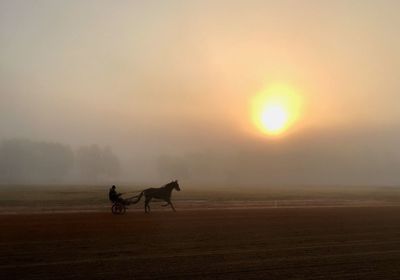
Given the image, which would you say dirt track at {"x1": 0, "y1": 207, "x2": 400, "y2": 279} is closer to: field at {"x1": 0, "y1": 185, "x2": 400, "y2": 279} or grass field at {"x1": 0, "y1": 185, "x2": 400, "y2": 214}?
field at {"x1": 0, "y1": 185, "x2": 400, "y2": 279}

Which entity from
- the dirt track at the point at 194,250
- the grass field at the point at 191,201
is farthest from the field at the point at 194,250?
the grass field at the point at 191,201

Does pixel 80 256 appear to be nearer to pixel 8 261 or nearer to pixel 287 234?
pixel 8 261

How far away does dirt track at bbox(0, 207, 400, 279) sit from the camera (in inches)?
479

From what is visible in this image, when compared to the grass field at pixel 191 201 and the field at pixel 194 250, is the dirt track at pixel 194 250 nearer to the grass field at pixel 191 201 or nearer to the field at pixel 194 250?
the field at pixel 194 250

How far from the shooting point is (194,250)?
15367 mm

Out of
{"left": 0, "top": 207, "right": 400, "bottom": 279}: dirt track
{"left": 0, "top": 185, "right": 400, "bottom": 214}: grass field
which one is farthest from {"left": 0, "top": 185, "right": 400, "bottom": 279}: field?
{"left": 0, "top": 185, "right": 400, "bottom": 214}: grass field

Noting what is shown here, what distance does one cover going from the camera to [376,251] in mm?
16109

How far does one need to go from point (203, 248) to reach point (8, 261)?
6330mm

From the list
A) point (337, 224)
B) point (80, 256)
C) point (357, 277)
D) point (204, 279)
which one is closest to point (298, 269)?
point (357, 277)

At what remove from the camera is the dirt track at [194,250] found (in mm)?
12156

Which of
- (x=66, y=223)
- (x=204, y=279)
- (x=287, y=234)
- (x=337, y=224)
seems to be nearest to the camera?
(x=204, y=279)

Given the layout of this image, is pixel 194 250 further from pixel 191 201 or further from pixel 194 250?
pixel 191 201

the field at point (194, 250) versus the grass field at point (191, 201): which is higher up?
the grass field at point (191, 201)

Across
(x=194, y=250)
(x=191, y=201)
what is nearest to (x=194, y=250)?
(x=194, y=250)
